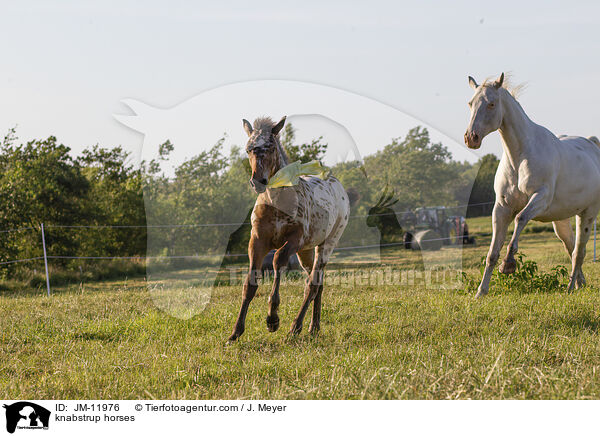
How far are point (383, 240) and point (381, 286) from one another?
6352 mm

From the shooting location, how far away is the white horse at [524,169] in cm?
627

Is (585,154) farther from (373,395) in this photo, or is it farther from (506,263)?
(373,395)

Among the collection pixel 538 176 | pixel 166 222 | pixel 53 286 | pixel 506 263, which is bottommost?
pixel 53 286

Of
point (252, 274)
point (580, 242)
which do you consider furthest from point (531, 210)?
point (252, 274)

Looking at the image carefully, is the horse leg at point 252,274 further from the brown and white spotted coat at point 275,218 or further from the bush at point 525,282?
the bush at point 525,282

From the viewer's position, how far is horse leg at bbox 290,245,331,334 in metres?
5.29

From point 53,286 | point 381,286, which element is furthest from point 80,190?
point 381,286

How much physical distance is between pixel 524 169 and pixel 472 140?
1.23m

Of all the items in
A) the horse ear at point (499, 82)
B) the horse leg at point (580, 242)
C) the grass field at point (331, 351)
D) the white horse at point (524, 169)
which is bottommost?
the grass field at point (331, 351)

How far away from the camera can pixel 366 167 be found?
8.28m

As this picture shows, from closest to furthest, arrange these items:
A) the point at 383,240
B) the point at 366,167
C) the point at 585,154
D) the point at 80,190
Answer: the point at 585,154 < the point at 366,167 < the point at 383,240 < the point at 80,190

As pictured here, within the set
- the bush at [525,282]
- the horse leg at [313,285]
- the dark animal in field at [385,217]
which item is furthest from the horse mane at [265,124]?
the bush at [525,282]

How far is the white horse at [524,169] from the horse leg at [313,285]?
2165 mm

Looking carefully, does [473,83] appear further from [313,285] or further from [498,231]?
[313,285]
